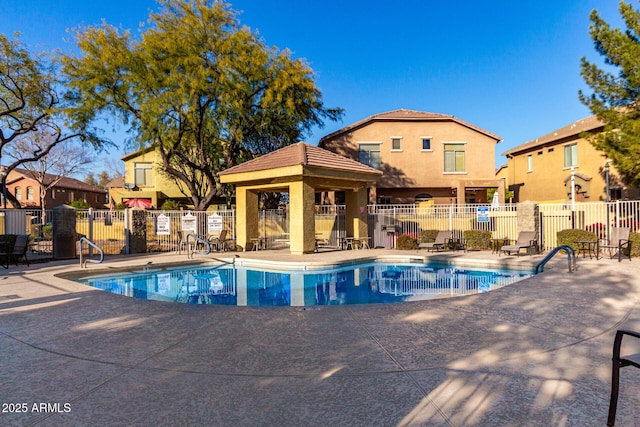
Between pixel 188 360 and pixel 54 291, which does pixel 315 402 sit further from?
pixel 54 291

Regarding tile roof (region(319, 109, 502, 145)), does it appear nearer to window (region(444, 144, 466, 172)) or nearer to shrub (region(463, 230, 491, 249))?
window (region(444, 144, 466, 172))

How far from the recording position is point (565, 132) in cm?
2573

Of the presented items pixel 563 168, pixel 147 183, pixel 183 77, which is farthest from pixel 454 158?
pixel 147 183

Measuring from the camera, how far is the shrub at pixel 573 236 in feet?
48.5

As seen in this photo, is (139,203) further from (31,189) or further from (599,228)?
(599,228)

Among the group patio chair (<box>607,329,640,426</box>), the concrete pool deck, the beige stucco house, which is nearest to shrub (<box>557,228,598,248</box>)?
the concrete pool deck

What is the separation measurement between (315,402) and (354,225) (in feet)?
53.6

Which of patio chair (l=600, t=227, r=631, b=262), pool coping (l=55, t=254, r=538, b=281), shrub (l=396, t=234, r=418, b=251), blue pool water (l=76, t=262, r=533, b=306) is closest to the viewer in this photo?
blue pool water (l=76, t=262, r=533, b=306)

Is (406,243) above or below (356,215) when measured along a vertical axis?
below

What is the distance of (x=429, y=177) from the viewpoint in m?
27.7

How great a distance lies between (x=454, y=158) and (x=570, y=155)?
721 centimetres

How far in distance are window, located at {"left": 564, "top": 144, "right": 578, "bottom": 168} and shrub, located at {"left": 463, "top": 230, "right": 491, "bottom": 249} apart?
12.0m

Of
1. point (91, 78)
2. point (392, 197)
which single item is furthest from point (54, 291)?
point (392, 197)

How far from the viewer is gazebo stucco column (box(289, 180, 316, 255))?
16.6 m
